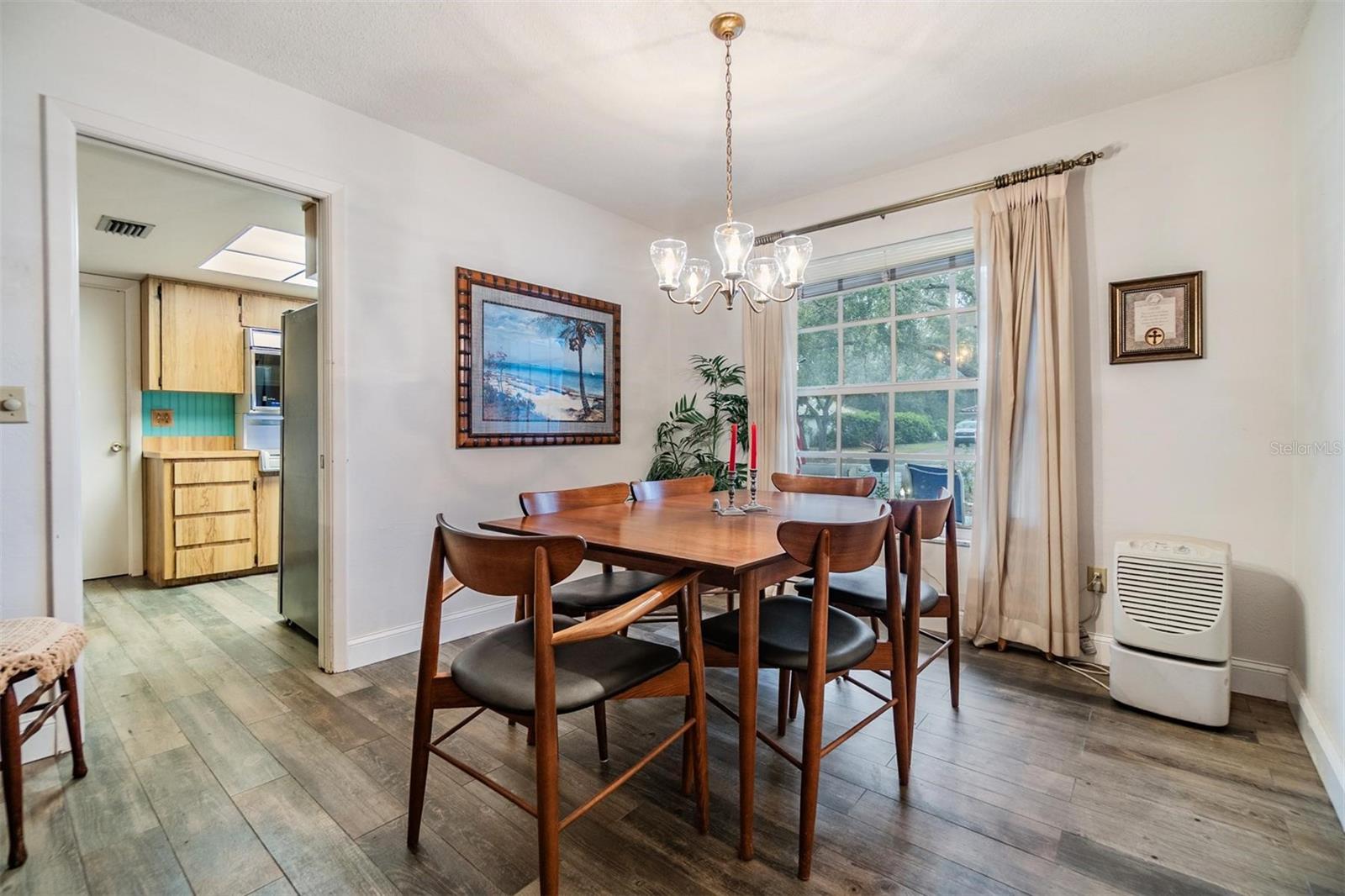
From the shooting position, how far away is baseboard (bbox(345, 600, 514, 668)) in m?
2.73

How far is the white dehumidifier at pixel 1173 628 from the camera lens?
83.4 inches

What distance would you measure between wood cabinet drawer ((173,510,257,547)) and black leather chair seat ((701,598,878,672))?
436cm

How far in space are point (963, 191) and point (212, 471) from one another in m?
5.34

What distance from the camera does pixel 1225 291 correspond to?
245 centimetres

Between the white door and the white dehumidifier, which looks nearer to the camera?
the white dehumidifier

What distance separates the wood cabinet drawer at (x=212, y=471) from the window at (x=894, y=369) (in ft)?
13.8

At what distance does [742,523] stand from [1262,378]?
228 centimetres

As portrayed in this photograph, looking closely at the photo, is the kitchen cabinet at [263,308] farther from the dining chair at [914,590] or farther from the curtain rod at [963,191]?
the dining chair at [914,590]

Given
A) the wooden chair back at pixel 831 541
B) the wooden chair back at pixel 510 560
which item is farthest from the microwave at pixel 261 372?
the wooden chair back at pixel 831 541

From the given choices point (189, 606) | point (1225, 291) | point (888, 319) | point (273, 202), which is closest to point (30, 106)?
point (273, 202)

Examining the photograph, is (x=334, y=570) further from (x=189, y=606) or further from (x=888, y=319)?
(x=888, y=319)

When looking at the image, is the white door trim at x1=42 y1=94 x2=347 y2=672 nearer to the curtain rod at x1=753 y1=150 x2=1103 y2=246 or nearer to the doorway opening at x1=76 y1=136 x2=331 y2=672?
the doorway opening at x1=76 y1=136 x2=331 y2=672

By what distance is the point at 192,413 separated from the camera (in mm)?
4816

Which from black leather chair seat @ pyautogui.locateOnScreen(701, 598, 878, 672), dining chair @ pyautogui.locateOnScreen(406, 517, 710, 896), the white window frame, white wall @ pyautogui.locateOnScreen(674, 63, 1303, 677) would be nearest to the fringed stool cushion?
dining chair @ pyautogui.locateOnScreen(406, 517, 710, 896)
